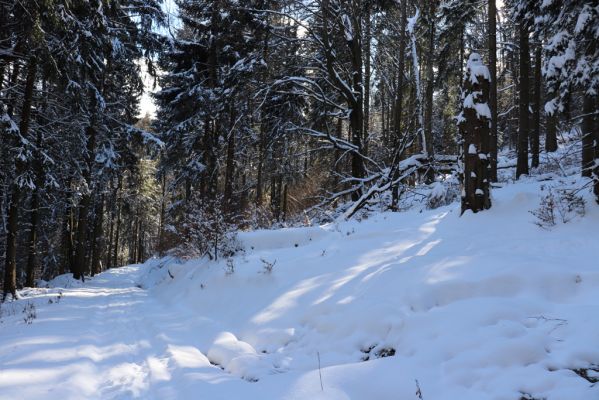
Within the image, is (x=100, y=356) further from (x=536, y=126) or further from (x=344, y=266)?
(x=536, y=126)

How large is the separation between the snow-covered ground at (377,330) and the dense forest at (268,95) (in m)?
1.67

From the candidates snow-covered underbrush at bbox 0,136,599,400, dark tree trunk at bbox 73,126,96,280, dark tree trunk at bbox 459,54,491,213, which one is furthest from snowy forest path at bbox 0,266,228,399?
dark tree trunk at bbox 73,126,96,280

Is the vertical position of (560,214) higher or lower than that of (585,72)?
lower

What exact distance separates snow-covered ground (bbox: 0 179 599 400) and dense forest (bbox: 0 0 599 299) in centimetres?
167

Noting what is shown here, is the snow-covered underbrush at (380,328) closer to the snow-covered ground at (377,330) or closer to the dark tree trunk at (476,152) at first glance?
the snow-covered ground at (377,330)

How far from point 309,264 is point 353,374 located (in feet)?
13.1

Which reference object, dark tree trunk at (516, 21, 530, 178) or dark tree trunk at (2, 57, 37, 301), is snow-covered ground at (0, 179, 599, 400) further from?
dark tree trunk at (516, 21, 530, 178)

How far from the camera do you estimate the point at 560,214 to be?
249 inches

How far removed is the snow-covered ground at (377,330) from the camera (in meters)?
3.43

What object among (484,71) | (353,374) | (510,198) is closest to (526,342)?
(353,374)

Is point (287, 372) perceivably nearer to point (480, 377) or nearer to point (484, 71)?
point (480, 377)

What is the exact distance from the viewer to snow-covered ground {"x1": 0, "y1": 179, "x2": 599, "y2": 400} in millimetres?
3434

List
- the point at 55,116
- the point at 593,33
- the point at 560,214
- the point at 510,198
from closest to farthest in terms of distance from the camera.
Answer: the point at 560,214 < the point at 593,33 < the point at 510,198 < the point at 55,116

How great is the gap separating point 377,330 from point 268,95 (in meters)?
11.2
